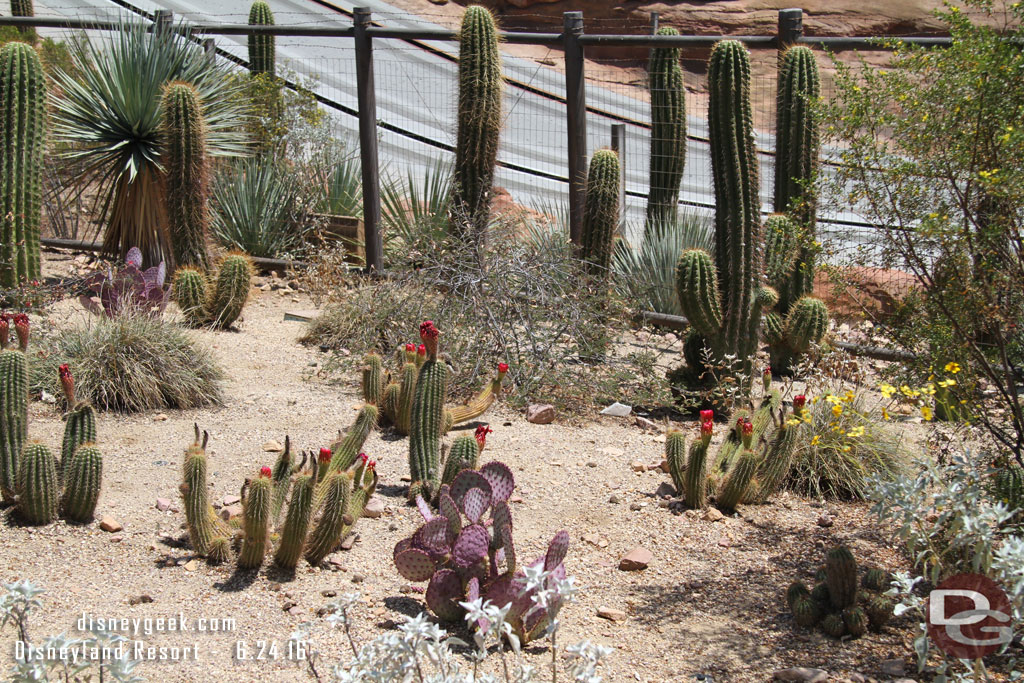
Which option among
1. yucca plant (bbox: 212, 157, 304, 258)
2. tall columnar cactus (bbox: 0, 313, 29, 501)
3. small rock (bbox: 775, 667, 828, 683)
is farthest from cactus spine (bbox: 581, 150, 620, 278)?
small rock (bbox: 775, 667, 828, 683)

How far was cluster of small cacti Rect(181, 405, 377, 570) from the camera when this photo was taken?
3.77m

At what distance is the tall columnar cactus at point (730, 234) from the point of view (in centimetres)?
629

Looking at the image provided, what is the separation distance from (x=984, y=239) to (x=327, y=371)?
4.11m

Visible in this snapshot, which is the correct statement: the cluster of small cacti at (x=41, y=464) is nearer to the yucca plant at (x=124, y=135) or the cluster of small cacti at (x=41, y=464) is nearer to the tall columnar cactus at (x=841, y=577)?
the tall columnar cactus at (x=841, y=577)

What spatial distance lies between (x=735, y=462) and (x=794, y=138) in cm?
346

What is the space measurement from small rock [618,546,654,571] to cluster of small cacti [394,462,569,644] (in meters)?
0.62

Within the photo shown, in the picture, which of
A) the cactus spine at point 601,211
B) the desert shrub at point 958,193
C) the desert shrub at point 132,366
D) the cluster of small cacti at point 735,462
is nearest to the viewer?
the desert shrub at point 958,193

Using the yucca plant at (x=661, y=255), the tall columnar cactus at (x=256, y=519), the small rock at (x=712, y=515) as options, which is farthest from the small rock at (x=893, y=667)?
the yucca plant at (x=661, y=255)

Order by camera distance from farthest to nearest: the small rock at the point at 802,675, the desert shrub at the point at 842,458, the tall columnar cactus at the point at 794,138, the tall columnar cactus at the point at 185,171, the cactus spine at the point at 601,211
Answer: the tall columnar cactus at the point at 185,171
the cactus spine at the point at 601,211
the tall columnar cactus at the point at 794,138
the desert shrub at the point at 842,458
the small rock at the point at 802,675

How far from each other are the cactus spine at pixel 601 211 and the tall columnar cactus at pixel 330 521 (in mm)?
3948

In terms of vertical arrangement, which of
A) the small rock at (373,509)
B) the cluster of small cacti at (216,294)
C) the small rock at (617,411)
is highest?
the cluster of small cacti at (216,294)

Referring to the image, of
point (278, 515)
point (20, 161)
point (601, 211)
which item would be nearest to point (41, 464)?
point (278, 515)

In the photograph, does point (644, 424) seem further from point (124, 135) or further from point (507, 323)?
point (124, 135)

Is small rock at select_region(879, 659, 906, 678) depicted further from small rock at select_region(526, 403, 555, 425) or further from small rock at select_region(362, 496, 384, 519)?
small rock at select_region(526, 403, 555, 425)
